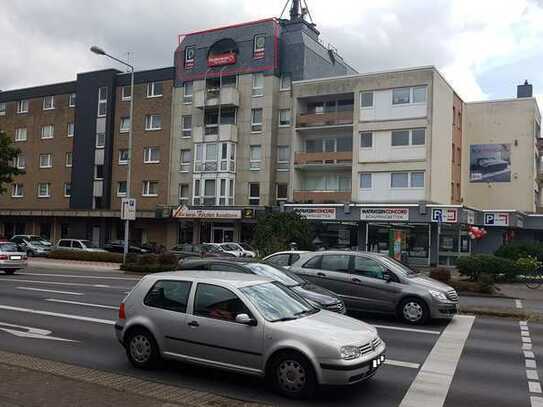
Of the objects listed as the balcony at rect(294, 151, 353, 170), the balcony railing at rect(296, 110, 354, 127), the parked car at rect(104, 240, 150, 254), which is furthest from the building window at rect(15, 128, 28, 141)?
the balcony railing at rect(296, 110, 354, 127)

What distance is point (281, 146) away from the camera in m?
44.3

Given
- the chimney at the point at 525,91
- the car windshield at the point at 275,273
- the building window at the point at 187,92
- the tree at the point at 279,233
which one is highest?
the chimney at the point at 525,91

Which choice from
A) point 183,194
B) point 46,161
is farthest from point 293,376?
point 46,161

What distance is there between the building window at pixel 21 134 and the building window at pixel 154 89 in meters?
15.8

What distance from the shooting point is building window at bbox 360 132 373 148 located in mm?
40156

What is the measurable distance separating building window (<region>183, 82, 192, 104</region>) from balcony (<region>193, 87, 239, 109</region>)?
1478mm

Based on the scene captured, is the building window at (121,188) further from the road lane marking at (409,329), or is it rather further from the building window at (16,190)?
the road lane marking at (409,329)

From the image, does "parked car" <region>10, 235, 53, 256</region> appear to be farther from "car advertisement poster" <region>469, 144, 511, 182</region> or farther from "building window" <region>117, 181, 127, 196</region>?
"car advertisement poster" <region>469, 144, 511, 182</region>

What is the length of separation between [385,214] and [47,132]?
114 ft

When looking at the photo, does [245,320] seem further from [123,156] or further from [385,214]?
[123,156]

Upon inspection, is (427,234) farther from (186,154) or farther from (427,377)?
(427,377)

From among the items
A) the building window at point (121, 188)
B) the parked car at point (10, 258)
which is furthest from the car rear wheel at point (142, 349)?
the building window at point (121, 188)

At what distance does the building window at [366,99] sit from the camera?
132 ft

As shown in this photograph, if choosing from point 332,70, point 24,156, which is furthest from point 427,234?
point 24,156
